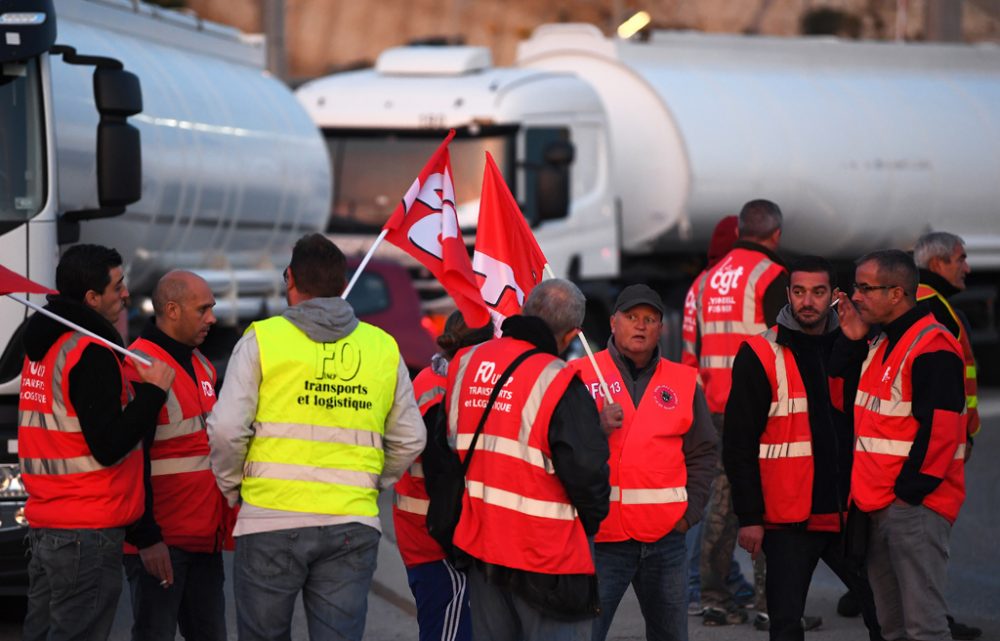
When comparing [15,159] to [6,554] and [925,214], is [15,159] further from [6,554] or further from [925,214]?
[925,214]

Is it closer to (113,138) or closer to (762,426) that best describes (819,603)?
(762,426)

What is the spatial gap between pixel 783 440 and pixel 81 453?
8.58 ft

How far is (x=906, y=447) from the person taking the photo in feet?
21.8

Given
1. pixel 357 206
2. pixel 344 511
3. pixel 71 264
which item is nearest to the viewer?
pixel 344 511

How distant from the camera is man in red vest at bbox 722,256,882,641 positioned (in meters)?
6.80

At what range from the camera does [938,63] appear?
21844 mm

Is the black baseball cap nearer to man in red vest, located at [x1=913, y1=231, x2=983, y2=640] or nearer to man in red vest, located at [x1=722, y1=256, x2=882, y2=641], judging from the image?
man in red vest, located at [x1=722, y1=256, x2=882, y2=641]

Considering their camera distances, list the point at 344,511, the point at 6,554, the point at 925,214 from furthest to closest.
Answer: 1. the point at 925,214
2. the point at 6,554
3. the point at 344,511

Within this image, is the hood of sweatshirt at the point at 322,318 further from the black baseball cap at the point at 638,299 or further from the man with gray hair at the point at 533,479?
the black baseball cap at the point at 638,299

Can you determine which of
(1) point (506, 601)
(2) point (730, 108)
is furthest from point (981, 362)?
(1) point (506, 601)

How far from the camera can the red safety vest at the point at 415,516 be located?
263 inches

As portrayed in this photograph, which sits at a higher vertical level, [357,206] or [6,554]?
[357,206]

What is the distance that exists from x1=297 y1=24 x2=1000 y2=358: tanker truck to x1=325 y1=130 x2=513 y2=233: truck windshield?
0.02 metres

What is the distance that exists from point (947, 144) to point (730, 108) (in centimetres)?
331
